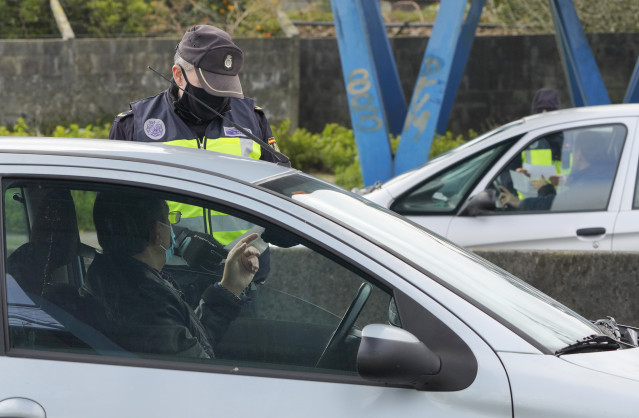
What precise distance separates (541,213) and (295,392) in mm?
4184

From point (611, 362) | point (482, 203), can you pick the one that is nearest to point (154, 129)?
point (611, 362)

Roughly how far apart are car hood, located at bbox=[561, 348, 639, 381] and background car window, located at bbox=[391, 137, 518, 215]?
3796 millimetres

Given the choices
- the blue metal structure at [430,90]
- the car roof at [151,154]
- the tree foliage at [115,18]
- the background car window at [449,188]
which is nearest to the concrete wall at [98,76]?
the tree foliage at [115,18]

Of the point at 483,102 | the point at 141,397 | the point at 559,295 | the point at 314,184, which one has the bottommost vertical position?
the point at 483,102

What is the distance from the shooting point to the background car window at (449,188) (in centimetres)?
677

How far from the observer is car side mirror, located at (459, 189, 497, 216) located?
6559 millimetres

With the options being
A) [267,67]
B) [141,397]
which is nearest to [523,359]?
[141,397]

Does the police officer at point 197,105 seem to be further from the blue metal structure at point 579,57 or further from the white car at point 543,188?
the blue metal structure at point 579,57

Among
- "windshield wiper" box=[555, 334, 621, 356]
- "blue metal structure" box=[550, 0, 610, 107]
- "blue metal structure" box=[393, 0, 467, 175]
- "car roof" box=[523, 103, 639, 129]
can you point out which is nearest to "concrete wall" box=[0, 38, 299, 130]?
"blue metal structure" box=[550, 0, 610, 107]

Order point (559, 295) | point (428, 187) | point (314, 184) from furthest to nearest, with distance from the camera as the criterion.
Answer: point (428, 187) < point (559, 295) < point (314, 184)

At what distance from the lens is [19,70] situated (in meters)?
17.5

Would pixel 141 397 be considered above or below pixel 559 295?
above

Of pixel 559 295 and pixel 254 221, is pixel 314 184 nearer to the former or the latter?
pixel 254 221

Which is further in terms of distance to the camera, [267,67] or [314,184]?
[267,67]
